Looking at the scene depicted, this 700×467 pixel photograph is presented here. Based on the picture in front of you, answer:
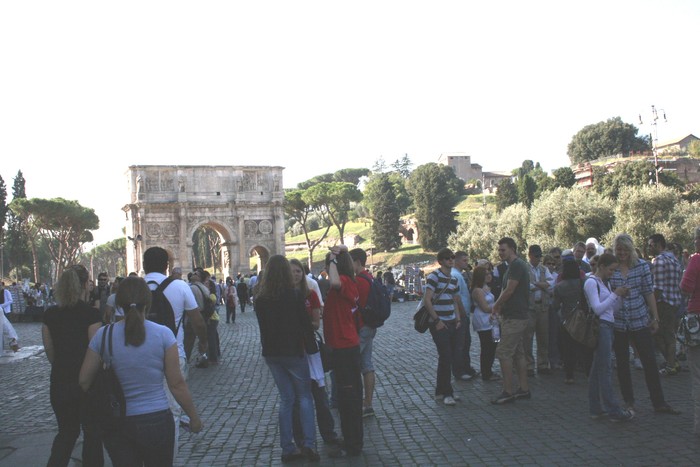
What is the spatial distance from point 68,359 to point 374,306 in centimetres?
294

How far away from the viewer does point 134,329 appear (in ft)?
14.2

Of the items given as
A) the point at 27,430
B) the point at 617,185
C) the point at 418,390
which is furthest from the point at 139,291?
the point at 617,185

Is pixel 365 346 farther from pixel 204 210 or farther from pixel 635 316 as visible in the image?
pixel 204 210

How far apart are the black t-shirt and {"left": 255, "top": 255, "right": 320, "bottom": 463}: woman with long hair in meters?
1.36

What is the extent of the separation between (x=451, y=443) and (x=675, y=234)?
37390mm

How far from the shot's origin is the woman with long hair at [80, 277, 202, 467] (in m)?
4.30

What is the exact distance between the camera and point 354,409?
649 centimetres

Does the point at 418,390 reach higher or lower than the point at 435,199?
lower

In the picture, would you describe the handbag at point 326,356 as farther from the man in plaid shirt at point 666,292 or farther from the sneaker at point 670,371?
the sneaker at point 670,371

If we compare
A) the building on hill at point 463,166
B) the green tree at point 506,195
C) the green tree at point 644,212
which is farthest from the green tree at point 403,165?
the green tree at point 644,212

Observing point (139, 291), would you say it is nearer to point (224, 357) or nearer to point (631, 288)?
point (631, 288)

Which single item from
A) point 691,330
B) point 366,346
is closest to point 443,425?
point 366,346

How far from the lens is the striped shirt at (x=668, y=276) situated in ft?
31.9

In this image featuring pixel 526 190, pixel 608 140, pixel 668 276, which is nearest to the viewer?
pixel 668 276
